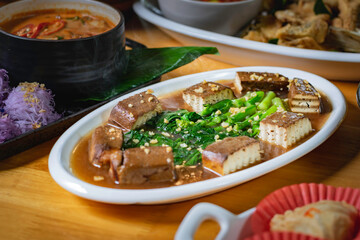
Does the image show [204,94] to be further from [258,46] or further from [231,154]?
[258,46]

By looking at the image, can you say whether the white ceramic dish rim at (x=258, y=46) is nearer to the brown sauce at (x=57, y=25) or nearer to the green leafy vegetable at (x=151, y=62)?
the green leafy vegetable at (x=151, y=62)

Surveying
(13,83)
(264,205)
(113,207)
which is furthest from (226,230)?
(13,83)

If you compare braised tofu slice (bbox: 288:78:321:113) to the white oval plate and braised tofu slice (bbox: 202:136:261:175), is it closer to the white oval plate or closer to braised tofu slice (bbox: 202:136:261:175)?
the white oval plate

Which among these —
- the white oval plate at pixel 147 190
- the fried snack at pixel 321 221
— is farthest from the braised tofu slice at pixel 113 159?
the fried snack at pixel 321 221

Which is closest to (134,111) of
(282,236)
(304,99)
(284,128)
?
(284,128)

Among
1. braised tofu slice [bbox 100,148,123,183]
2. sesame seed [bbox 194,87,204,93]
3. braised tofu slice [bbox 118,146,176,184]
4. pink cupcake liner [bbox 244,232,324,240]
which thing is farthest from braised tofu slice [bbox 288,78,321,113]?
pink cupcake liner [bbox 244,232,324,240]

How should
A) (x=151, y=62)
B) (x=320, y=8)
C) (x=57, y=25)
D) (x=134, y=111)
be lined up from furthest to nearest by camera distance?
(x=320, y=8) < (x=151, y=62) < (x=57, y=25) < (x=134, y=111)

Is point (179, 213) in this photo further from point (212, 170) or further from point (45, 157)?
point (45, 157)
